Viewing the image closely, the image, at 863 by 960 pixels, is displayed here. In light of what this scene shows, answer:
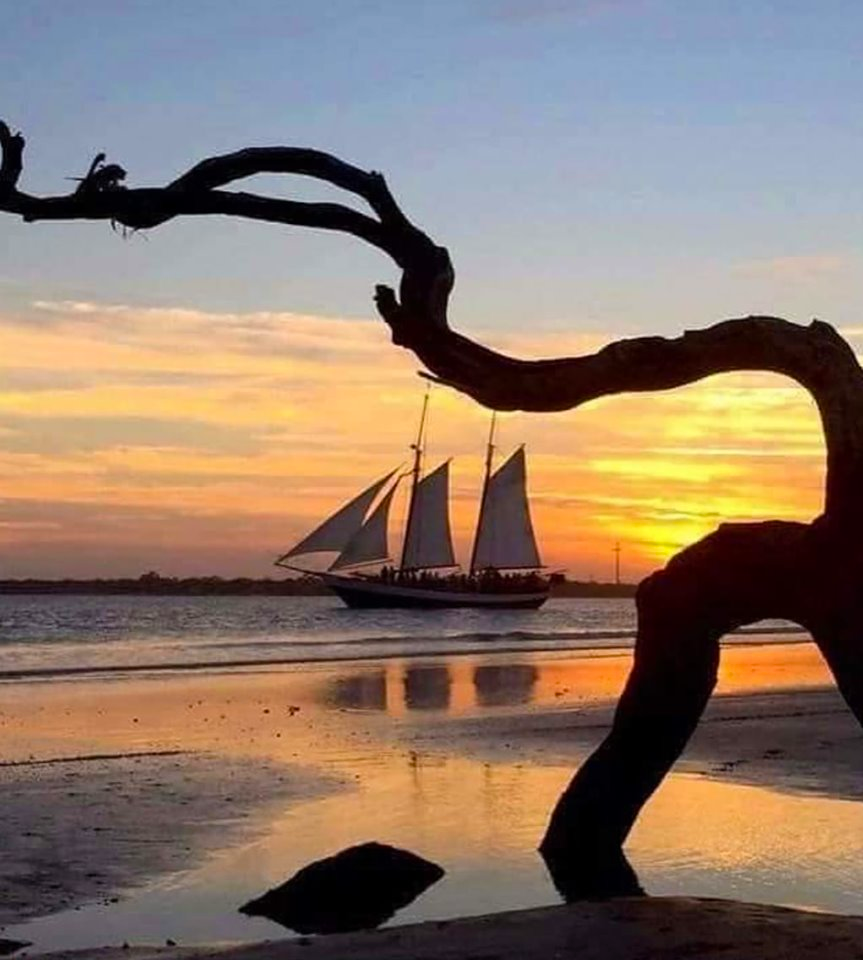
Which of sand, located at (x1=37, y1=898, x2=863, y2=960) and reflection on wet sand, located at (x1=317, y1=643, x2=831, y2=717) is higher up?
sand, located at (x1=37, y1=898, x2=863, y2=960)

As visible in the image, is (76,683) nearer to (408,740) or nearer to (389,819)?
(408,740)

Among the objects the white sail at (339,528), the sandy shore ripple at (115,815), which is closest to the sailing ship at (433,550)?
the white sail at (339,528)

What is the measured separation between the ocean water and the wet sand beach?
566 inches

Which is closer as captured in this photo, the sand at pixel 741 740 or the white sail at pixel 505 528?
the sand at pixel 741 740

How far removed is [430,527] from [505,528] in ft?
17.8

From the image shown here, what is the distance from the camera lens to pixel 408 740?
19.4 m

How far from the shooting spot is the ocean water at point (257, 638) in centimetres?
4303

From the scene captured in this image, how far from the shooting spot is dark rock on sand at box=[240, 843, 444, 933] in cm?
855

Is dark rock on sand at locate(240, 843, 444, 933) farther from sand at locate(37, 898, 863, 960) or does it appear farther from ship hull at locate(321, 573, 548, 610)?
ship hull at locate(321, 573, 548, 610)

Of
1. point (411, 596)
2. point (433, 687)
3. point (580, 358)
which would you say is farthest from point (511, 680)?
point (411, 596)

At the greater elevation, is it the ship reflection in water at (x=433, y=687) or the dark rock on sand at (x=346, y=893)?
the dark rock on sand at (x=346, y=893)

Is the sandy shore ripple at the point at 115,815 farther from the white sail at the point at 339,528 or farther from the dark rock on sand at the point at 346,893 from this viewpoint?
the white sail at the point at 339,528

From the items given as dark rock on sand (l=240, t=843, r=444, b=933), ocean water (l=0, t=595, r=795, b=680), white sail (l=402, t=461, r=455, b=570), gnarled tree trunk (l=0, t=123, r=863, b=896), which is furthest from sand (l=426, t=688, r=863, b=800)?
white sail (l=402, t=461, r=455, b=570)

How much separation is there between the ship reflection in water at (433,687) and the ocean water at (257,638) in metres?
5.27
